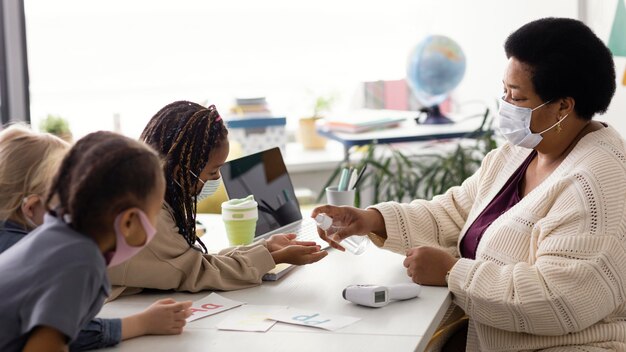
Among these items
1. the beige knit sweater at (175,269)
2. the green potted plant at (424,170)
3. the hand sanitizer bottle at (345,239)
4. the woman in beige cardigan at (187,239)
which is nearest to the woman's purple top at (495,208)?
the hand sanitizer bottle at (345,239)

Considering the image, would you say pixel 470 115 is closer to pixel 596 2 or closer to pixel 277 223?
pixel 596 2

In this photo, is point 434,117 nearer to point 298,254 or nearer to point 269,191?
point 269,191

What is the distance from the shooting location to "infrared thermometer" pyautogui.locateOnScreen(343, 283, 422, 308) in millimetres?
1812

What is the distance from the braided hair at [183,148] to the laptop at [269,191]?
37 centimetres

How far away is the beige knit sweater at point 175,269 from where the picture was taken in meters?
1.91

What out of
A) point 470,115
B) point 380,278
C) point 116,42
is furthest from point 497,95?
point 380,278

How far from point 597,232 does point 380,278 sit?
1.65 ft

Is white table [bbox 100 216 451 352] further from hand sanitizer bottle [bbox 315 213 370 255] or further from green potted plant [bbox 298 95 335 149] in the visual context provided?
green potted plant [bbox 298 95 335 149]

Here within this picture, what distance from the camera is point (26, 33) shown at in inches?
161

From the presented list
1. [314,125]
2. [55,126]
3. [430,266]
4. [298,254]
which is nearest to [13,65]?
[55,126]

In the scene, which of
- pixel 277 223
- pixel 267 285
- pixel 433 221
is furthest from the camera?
pixel 277 223

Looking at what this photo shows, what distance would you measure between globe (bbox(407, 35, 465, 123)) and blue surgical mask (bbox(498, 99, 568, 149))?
6.58ft

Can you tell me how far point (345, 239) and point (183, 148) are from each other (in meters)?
0.56

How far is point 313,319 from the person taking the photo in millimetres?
1740
